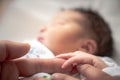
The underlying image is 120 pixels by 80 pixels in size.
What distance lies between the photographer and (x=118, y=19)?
59.1 inches

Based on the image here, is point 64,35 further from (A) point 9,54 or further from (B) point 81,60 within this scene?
(A) point 9,54

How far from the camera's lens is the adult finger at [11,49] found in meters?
0.79

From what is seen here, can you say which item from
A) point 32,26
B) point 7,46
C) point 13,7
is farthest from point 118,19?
point 7,46

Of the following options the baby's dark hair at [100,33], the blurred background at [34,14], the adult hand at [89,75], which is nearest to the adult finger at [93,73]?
the adult hand at [89,75]

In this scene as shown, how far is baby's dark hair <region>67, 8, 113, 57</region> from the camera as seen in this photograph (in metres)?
1.26

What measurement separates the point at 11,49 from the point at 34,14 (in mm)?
858

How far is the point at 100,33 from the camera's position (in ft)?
4.19

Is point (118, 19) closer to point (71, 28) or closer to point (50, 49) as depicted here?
point (71, 28)

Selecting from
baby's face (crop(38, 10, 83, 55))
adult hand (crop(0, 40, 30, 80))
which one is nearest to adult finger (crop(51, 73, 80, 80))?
adult hand (crop(0, 40, 30, 80))

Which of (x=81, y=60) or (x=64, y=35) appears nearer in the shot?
(x=81, y=60)

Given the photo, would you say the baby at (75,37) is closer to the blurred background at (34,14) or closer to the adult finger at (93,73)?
the blurred background at (34,14)

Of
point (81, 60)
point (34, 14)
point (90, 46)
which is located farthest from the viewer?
point (34, 14)

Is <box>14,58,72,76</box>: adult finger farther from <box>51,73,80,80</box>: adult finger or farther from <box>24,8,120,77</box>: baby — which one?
<box>24,8,120,77</box>: baby

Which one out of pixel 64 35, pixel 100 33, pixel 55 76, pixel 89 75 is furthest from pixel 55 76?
pixel 100 33
